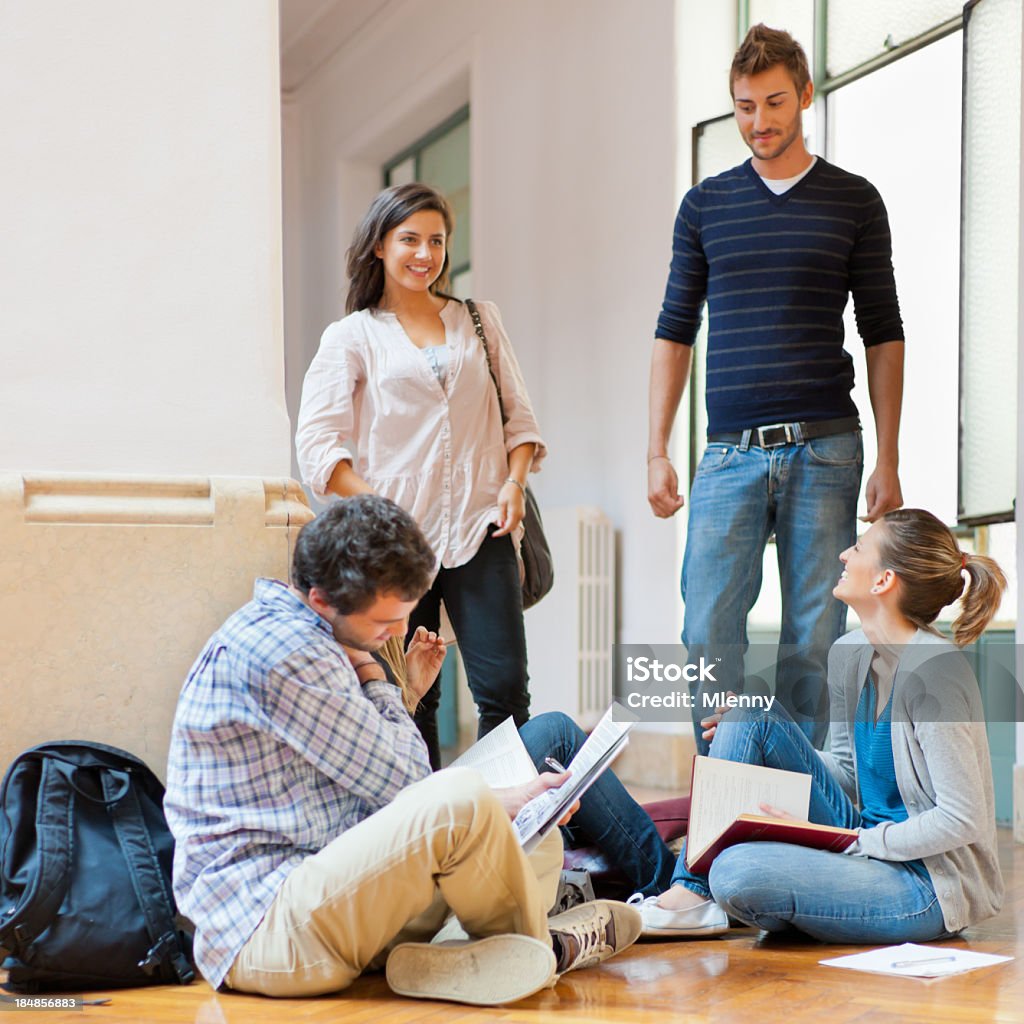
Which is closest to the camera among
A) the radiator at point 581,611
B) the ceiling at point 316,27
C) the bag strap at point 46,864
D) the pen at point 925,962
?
the bag strap at point 46,864

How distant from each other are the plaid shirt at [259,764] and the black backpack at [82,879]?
11 centimetres

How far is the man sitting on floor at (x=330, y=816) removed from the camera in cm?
213

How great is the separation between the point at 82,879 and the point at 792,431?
1.70 metres

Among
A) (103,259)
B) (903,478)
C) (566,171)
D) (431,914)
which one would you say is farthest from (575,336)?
(431,914)

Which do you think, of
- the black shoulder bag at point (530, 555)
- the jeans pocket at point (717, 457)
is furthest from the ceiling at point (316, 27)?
the jeans pocket at point (717, 457)

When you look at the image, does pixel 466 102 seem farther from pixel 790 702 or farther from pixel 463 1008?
pixel 463 1008

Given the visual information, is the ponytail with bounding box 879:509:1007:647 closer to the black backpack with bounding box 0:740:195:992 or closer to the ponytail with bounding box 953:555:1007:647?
the ponytail with bounding box 953:555:1007:647

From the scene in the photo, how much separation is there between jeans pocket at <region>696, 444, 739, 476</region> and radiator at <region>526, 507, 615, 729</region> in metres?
2.69

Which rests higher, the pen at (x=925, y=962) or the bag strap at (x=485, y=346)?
the bag strap at (x=485, y=346)

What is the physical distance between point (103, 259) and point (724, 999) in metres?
1.85

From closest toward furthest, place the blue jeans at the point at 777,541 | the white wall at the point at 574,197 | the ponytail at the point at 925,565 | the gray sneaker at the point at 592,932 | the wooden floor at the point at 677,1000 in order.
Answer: the wooden floor at the point at 677,1000
the gray sneaker at the point at 592,932
the ponytail at the point at 925,565
the blue jeans at the point at 777,541
the white wall at the point at 574,197

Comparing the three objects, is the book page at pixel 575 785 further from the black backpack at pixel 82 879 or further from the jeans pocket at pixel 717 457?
the jeans pocket at pixel 717 457

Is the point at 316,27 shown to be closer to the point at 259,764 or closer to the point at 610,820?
the point at 610,820

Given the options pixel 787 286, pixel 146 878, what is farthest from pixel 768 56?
pixel 146 878
